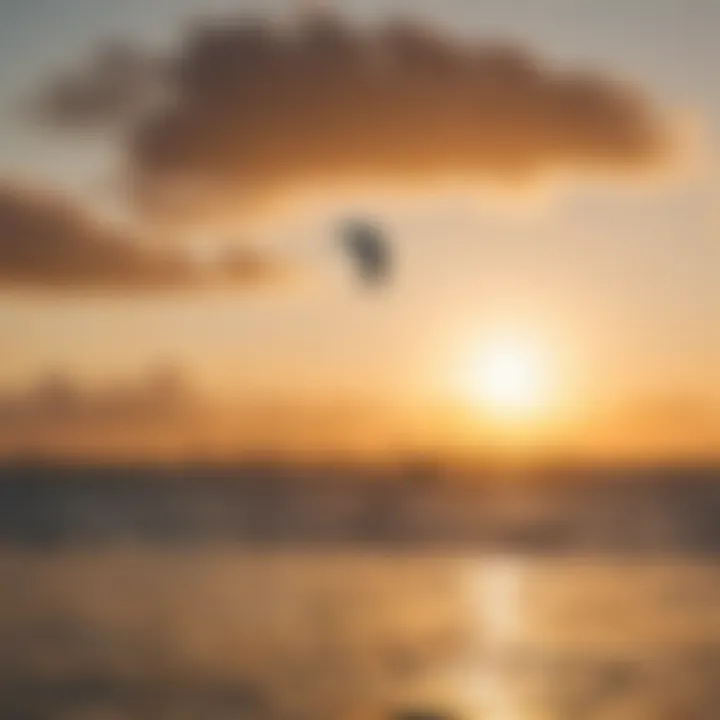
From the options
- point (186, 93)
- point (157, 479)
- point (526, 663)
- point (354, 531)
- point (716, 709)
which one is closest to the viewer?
point (716, 709)

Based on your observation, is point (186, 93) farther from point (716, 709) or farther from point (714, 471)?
point (716, 709)

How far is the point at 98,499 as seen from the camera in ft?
9.95

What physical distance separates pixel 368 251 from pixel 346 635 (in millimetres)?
772

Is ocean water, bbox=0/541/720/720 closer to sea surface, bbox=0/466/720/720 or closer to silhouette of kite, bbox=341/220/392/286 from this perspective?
sea surface, bbox=0/466/720/720

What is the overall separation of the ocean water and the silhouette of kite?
71cm

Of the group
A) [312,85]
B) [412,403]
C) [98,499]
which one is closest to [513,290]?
[412,403]

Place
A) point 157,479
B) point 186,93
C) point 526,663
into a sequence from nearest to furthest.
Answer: point 526,663 < point 186,93 < point 157,479

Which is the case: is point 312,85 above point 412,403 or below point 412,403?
above

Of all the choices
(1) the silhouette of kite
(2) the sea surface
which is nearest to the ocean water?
(2) the sea surface

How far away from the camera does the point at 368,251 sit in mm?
2566

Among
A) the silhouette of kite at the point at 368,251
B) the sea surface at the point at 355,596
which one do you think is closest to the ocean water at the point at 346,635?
the sea surface at the point at 355,596

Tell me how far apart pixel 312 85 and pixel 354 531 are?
3.78 ft

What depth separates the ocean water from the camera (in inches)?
90.6

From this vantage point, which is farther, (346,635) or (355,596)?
(355,596)
